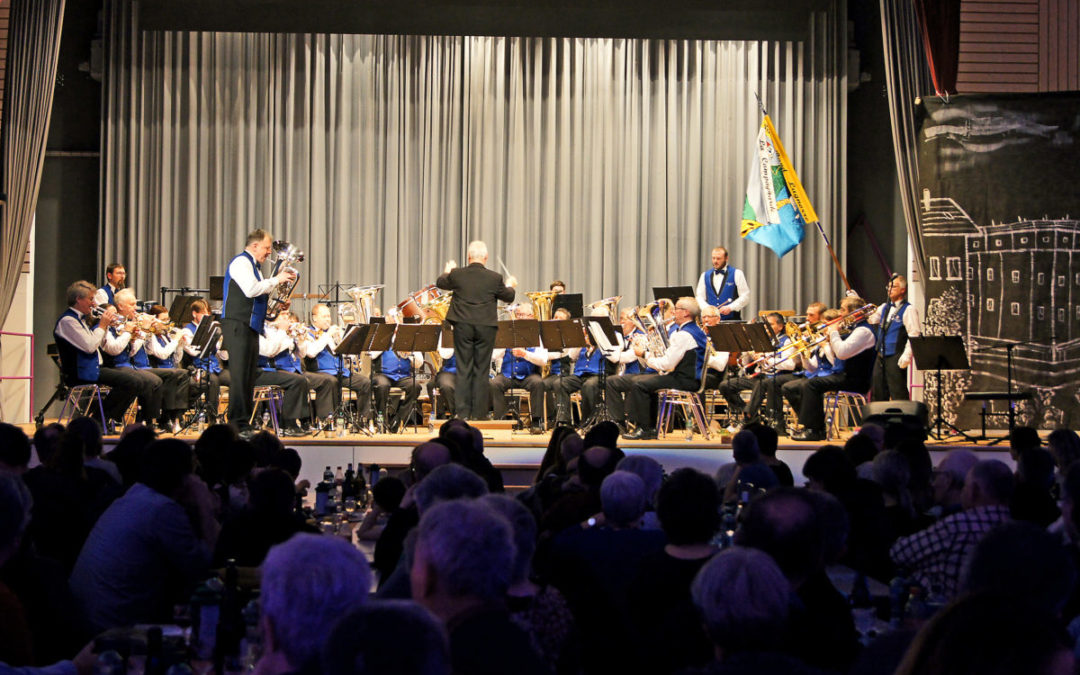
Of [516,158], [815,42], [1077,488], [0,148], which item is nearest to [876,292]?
[815,42]

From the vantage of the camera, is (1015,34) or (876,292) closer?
(1015,34)

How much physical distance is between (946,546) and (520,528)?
1.56m

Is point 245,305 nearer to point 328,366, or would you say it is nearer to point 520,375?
point 328,366

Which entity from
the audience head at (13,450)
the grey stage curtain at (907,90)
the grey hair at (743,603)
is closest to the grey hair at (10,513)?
the grey hair at (743,603)

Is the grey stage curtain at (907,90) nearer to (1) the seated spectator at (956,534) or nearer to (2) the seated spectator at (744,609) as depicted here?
(1) the seated spectator at (956,534)

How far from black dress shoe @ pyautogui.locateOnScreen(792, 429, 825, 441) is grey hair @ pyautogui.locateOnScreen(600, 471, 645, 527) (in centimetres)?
656

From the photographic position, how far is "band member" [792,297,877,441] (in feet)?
33.6

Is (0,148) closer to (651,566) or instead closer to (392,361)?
(392,361)

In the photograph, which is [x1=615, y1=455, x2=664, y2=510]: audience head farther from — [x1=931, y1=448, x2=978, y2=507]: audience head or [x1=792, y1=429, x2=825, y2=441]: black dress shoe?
[x1=792, y1=429, x2=825, y2=441]: black dress shoe

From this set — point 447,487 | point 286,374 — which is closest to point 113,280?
point 286,374

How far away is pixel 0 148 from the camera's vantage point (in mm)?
12023

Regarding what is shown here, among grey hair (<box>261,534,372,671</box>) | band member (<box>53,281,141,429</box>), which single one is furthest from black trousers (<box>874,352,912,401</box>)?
grey hair (<box>261,534,372,671</box>)

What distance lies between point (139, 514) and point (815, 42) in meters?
12.9

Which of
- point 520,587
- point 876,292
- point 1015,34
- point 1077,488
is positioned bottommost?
point 520,587
